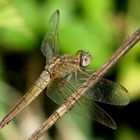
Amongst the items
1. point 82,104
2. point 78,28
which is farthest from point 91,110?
point 78,28

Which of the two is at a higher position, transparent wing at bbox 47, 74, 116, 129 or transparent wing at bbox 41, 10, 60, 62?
transparent wing at bbox 41, 10, 60, 62

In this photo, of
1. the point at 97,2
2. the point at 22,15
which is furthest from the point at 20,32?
the point at 97,2

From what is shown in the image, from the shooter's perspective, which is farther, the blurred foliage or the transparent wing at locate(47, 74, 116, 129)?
the blurred foliage

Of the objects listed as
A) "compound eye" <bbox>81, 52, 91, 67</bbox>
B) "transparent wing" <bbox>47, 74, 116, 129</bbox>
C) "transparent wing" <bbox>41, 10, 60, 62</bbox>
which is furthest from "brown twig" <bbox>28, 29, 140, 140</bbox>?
"transparent wing" <bbox>41, 10, 60, 62</bbox>

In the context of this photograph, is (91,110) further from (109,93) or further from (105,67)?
(105,67)

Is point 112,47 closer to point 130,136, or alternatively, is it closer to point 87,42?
point 87,42

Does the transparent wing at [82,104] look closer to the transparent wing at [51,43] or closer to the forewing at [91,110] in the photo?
the forewing at [91,110]

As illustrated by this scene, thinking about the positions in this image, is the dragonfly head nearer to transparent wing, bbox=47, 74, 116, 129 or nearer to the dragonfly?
the dragonfly
